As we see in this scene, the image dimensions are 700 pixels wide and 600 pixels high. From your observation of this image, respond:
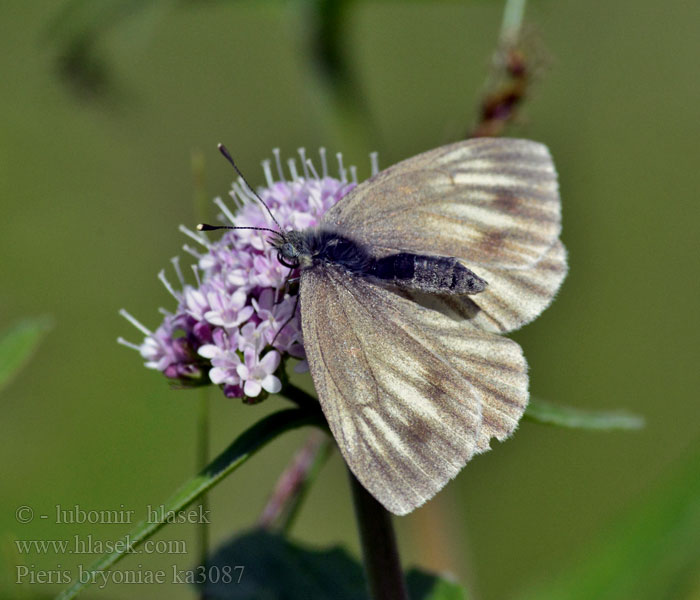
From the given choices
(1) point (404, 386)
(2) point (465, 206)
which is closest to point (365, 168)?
(2) point (465, 206)

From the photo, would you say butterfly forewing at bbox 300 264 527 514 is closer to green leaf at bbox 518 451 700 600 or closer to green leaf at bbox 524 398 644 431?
green leaf at bbox 524 398 644 431

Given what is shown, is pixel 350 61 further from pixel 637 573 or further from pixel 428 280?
pixel 637 573

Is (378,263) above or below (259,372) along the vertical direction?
above

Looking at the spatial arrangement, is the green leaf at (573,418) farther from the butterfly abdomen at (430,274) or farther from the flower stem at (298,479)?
the flower stem at (298,479)

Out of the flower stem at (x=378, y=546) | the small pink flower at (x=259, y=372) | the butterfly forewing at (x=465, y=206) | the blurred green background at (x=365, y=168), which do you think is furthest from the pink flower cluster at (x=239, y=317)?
the blurred green background at (x=365, y=168)

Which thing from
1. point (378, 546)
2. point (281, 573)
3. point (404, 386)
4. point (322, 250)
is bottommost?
point (281, 573)

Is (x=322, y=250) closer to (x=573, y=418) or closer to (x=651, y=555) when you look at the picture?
(x=573, y=418)
